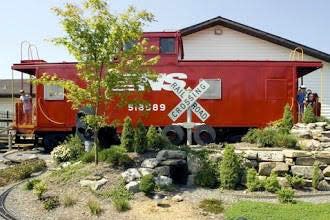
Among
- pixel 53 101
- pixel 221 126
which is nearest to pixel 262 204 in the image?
pixel 221 126

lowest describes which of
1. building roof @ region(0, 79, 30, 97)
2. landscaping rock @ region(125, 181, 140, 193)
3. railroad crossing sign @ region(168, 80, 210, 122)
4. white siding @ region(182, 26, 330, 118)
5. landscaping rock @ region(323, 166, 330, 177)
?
landscaping rock @ region(125, 181, 140, 193)

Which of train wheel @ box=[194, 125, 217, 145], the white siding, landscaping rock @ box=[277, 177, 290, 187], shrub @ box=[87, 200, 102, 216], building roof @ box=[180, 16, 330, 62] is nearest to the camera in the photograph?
shrub @ box=[87, 200, 102, 216]

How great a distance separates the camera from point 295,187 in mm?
10992

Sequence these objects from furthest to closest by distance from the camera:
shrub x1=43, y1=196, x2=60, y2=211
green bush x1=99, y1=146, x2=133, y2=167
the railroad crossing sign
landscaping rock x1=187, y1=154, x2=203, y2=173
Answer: the railroad crossing sign < green bush x1=99, y1=146, x2=133, y2=167 < landscaping rock x1=187, y1=154, x2=203, y2=173 < shrub x1=43, y1=196, x2=60, y2=211

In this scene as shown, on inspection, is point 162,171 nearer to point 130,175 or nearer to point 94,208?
point 130,175

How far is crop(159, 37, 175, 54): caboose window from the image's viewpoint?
1761 cm

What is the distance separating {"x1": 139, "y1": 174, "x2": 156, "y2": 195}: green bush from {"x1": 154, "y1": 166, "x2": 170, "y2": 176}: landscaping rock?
899 mm

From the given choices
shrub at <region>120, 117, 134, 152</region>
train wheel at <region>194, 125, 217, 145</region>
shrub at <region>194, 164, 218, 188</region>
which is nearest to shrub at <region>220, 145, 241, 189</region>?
shrub at <region>194, 164, 218, 188</region>

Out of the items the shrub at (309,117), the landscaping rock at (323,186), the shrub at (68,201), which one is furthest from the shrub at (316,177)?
the shrub at (68,201)

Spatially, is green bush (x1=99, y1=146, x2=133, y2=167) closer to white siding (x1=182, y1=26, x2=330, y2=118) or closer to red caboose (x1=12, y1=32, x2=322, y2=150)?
red caboose (x1=12, y1=32, x2=322, y2=150)

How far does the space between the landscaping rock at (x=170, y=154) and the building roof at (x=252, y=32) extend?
48.0ft

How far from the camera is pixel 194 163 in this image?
11.4 metres

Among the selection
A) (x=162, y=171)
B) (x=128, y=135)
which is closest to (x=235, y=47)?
(x=128, y=135)

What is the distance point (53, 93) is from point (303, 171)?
34.4 ft
